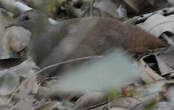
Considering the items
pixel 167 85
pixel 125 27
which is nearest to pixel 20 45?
pixel 125 27

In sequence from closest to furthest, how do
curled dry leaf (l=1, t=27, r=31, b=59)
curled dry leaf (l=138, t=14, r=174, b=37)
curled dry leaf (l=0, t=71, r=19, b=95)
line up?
curled dry leaf (l=0, t=71, r=19, b=95) → curled dry leaf (l=1, t=27, r=31, b=59) → curled dry leaf (l=138, t=14, r=174, b=37)

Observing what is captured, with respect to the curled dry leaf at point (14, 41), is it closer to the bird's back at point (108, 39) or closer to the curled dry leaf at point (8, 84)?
the bird's back at point (108, 39)

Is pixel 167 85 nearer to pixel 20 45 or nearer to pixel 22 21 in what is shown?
pixel 20 45

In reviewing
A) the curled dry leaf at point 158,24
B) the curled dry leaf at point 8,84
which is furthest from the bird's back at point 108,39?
the curled dry leaf at point 8,84

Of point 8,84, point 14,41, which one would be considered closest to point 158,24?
point 14,41

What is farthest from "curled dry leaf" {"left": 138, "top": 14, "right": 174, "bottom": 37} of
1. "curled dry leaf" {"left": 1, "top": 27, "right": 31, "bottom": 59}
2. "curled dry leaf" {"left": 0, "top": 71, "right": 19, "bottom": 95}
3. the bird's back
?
"curled dry leaf" {"left": 0, "top": 71, "right": 19, "bottom": 95}

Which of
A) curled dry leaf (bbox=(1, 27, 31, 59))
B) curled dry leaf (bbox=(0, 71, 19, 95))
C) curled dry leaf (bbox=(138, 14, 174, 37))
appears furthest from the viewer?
curled dry leaf (bbox=(138, 14, 174, 37))

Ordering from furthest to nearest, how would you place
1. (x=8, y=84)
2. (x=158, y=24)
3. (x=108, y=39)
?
(x=158, y=24) → (x=108, y=39) → (x=8, y=84)

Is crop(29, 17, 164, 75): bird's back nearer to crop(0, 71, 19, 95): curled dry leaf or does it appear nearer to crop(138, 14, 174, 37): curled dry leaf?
crop(138, 14, 174, 37): curled dry leaf

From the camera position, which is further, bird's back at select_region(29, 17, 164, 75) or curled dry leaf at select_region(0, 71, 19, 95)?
bird's back at select_region(29, 17, 164, 75)

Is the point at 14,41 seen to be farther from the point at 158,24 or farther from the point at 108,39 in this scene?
the point at 158,24

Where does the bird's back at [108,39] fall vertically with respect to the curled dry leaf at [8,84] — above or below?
above
